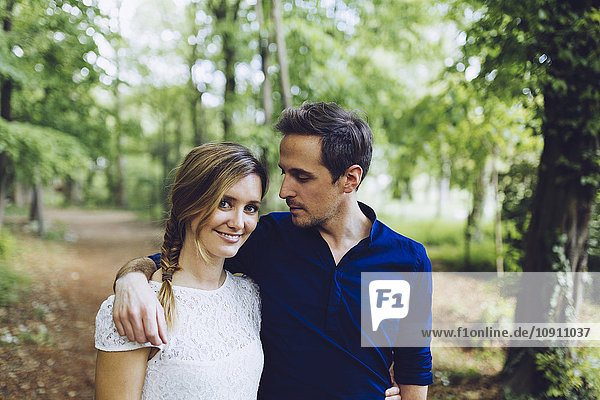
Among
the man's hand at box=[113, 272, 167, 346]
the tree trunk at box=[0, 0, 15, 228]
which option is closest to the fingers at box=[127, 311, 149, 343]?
the man's hand at box=[113, 272, 167, 346]

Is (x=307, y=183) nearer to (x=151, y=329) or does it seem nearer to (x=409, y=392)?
(x=151, y=329)

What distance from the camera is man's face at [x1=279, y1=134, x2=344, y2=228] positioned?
2029 millimetres

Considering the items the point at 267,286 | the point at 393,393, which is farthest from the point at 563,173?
the point at 267,286

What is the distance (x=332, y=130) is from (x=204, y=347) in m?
1.12

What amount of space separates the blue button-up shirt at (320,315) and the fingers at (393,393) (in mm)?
25

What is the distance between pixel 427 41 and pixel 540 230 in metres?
8.38

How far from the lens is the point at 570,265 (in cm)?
382

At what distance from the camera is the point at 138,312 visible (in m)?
1.53

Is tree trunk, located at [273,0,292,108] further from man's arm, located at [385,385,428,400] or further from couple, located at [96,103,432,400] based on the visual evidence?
man's arm, located at [385,385,428,400]

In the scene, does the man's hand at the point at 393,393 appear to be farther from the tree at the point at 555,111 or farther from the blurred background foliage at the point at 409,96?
the tree at the point at 555,111

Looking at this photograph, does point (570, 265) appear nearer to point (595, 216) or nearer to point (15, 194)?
point (595, 216)

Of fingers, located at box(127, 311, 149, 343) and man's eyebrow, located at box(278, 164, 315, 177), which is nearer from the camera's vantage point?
fingers, located at box(127, 311, 149, 343)

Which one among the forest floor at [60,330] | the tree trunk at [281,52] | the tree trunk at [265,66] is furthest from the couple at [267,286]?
the tree trunk at [265,66]

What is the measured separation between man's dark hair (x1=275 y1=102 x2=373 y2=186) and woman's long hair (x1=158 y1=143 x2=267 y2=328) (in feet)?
1.03
